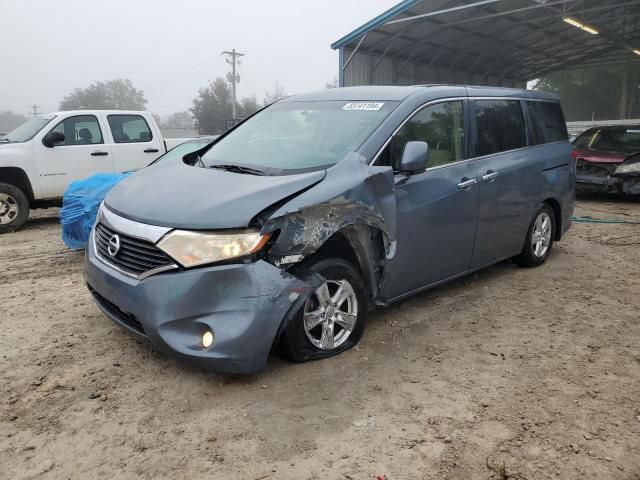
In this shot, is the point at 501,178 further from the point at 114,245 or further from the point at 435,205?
the point at 114,245

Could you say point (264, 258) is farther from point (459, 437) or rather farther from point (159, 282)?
point (459, 437)

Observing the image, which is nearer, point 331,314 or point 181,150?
point 331,314

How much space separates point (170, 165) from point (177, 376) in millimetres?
1620

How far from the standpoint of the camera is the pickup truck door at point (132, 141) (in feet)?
29.6

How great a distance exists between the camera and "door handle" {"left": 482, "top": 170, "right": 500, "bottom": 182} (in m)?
4.51

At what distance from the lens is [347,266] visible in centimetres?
338

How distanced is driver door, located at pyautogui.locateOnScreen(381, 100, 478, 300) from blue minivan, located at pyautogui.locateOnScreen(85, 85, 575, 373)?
0.01 m

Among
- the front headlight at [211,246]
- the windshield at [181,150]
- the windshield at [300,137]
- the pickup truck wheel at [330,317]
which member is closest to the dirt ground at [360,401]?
the pickup truck wheel at [330,317]

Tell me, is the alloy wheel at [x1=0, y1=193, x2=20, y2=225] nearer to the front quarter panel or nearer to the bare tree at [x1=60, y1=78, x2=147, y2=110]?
the front quarter panel

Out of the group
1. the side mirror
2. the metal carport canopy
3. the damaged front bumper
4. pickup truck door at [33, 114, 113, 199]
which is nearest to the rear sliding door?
the side mirror

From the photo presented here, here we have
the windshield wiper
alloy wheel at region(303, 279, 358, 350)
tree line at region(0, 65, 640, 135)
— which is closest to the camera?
alloy wheel at region(303, 279, 358, 350)

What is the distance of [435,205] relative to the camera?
3.98 meters

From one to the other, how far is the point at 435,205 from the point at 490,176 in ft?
2.89

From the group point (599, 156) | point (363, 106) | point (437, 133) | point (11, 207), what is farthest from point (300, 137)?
point (599, 156)
